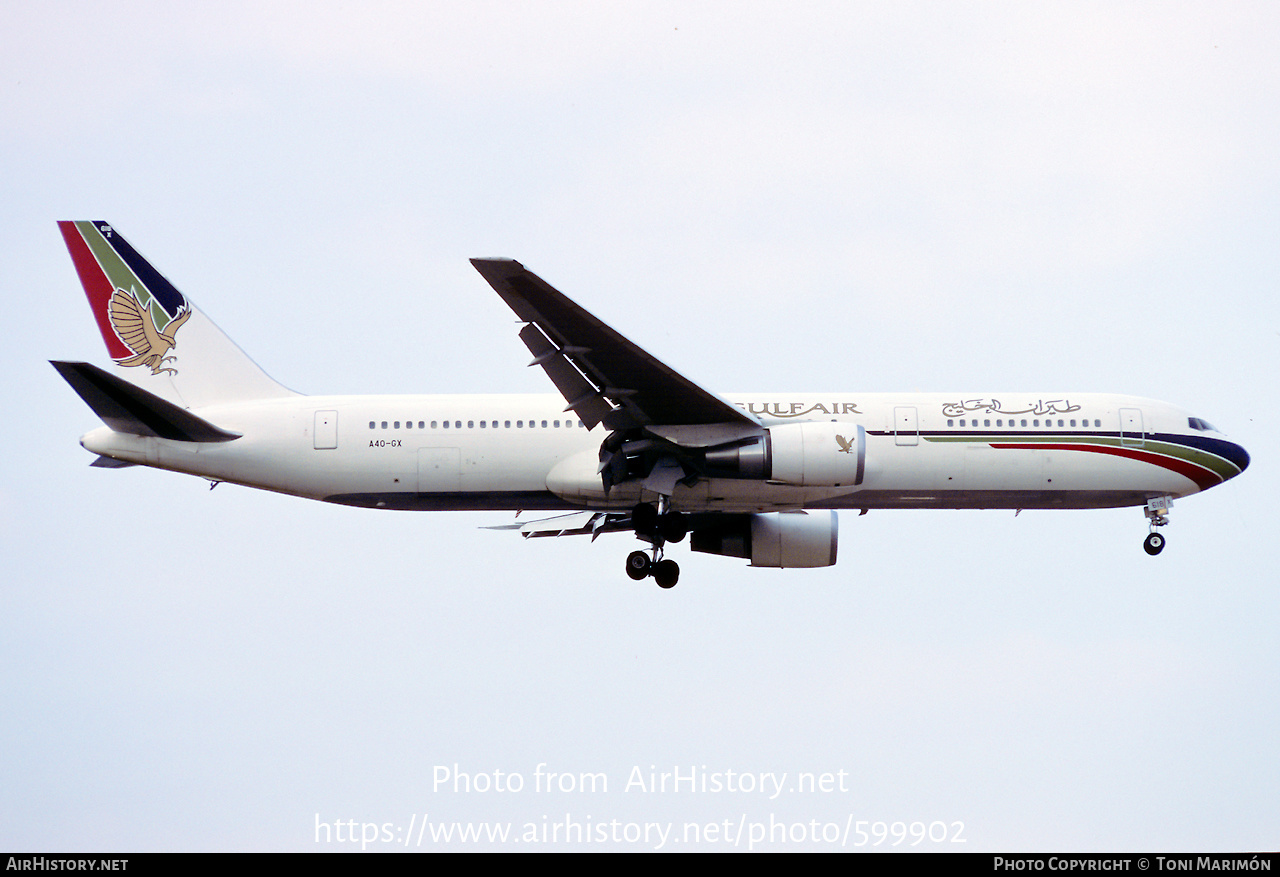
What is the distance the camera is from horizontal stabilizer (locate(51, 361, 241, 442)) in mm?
22453

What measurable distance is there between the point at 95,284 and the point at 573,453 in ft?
36.2

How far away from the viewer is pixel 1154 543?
2589 cm

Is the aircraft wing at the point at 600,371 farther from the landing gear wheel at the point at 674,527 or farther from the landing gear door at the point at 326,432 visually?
the landing gear door at the point at 326,432

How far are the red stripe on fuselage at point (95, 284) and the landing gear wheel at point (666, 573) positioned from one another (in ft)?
39.3

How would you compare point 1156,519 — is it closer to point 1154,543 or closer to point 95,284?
point 1154,543

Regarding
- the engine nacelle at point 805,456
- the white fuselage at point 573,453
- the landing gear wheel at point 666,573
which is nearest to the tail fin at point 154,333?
the white fuselage at point 573,453

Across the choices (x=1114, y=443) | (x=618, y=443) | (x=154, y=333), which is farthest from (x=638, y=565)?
(x=154, y=333)

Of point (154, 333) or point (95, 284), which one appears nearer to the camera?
point (154, 333)

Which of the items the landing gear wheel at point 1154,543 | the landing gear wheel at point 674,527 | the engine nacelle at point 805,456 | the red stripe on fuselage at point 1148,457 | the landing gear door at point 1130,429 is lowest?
the landing gear wheel at point 674,527

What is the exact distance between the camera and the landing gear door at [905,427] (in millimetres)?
24641

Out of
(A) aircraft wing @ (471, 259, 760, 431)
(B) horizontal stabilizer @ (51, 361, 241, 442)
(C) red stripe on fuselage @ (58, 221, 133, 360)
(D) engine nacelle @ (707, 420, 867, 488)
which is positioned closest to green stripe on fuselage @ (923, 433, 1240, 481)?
(D) engine nacelle @ (707, 420, 867, 488)

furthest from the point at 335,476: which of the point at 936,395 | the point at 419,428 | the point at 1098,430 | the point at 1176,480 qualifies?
the point at 1176,480

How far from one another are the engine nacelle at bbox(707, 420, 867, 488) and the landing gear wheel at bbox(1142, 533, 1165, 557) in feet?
24.0

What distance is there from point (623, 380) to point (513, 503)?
403 centimetres
